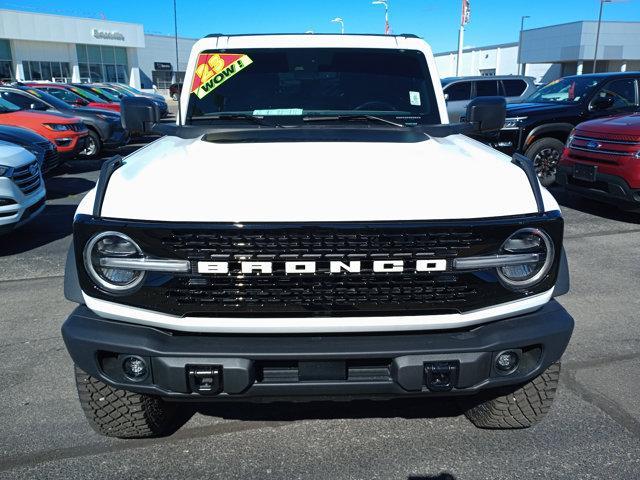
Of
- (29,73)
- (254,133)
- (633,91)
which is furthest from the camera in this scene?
(29,73)

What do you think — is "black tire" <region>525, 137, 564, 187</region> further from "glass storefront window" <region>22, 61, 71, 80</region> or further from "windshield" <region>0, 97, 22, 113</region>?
"glass storefront window" <region>22, 61, 71, 80</region>

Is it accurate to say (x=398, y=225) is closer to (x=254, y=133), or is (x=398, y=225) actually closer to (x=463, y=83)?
(x=254, y=133)

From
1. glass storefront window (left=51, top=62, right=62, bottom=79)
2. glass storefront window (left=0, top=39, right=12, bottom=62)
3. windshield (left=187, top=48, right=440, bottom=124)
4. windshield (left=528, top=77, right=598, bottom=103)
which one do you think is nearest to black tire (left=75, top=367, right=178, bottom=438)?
windshield (left=187, top=48, right=440, bottom=124)

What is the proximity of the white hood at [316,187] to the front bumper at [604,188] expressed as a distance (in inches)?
199

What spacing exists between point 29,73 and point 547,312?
55.3 meters

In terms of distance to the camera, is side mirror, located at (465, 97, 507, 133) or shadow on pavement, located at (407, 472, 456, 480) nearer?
shadow on pavement, located at (407, 472, 456, 480)

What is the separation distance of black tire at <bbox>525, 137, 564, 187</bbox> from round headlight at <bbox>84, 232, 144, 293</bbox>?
27.0 ft

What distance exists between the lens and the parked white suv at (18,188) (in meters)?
6.04

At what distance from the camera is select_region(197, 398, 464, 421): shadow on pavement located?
314cm

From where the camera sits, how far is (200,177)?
2.45 metres

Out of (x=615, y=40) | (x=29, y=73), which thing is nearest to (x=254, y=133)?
(x=29, y=73)

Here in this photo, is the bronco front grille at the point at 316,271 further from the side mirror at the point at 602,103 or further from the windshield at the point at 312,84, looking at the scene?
the side mirror at the point at 602,103

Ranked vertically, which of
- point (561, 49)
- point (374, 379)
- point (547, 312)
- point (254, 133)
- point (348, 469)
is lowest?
point (348, 469)

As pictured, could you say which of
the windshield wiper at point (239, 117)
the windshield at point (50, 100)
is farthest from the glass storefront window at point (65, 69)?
the windshield wiper at point (239, 117)
